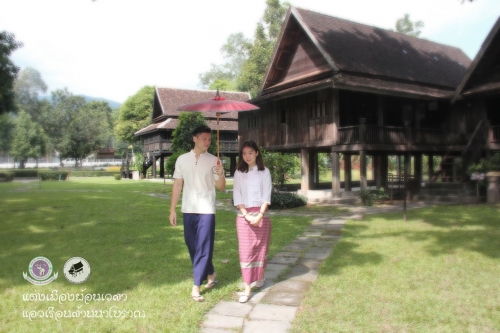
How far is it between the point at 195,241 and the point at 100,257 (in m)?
2.66

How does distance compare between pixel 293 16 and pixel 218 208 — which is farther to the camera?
pixel 293 16

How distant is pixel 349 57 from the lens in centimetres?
1639

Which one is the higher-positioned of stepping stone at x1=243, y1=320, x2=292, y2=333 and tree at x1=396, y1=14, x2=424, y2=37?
tree at x1=396, y1=14, x2=424, y2=37

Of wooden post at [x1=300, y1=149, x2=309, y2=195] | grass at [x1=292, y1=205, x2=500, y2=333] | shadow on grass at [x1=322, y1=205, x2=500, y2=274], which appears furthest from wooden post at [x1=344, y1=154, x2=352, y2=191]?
grass at [x1=292, y1=205, x2=500, y2=333]

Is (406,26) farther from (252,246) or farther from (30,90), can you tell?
(30,90)

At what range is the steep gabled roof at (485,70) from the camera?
14820 mm

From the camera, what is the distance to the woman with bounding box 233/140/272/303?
4.70m

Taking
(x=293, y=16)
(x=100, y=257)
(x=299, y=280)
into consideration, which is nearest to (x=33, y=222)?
(x=100, y=257)

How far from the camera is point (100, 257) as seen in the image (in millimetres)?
6605

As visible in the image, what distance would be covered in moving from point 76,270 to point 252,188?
9.22 ft

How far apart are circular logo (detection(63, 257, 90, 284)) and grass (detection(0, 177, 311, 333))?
90 millimetres

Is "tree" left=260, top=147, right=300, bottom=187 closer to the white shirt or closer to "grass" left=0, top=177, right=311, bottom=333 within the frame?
"grass" left=0, top=177, right=311, bottom=333

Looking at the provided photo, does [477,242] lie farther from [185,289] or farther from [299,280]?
[185,289]

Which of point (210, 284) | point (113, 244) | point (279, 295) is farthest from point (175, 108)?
point (279, 295)
